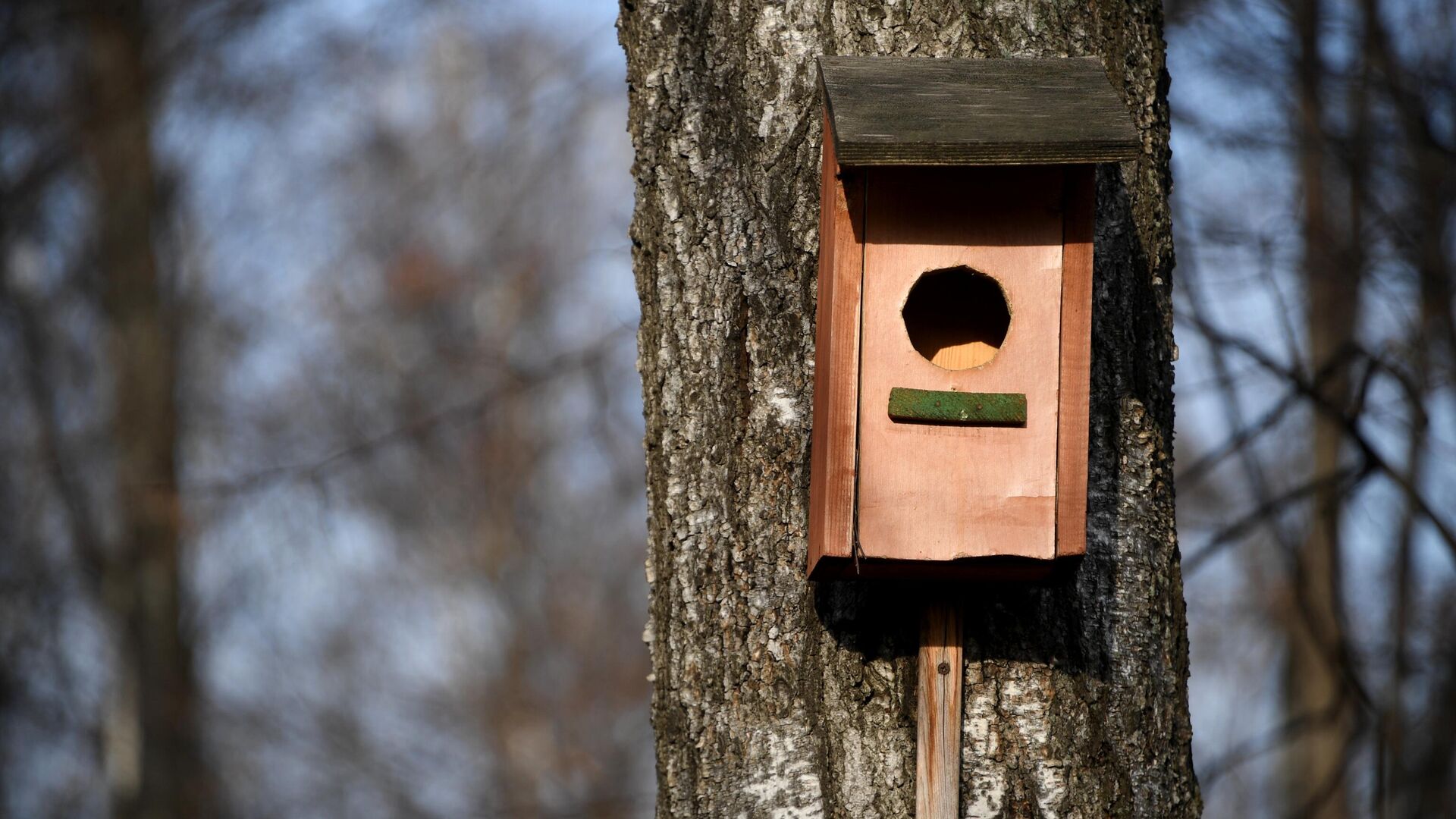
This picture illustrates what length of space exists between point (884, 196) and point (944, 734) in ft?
2.36

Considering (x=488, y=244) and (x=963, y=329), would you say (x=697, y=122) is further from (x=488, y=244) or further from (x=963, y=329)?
(x=488, y=244)

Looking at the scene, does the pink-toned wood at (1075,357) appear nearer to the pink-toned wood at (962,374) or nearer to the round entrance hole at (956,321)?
the pink-toned wood at (962,374)

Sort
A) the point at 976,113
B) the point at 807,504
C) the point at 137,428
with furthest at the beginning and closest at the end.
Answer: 1. the point at 137,428
2. the point at 807,504
3. the point at 976,113

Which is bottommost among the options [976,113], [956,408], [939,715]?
[939,715]

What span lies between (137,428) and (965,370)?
799 centimetres

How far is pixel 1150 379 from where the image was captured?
1.99 meters

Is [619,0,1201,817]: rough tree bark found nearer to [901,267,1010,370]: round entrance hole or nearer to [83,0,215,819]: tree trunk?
[901,267,1010,370]: round entrance hole

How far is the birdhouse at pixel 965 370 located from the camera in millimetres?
1685

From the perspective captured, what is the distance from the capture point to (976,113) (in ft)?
5.52

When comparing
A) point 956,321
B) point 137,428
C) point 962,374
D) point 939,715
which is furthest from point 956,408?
point 137,428

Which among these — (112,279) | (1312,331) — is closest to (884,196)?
(1312,331)

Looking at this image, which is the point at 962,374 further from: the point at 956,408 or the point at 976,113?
the point at 976,113

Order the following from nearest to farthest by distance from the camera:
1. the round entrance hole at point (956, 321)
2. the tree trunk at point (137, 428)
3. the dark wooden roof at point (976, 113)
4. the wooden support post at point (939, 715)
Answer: the dark wooden roof at point (976, 113) < the wooden support post at point (939, 715) < the round entrance hole at point (956, 321) < the tree trunk at point (137, 428)

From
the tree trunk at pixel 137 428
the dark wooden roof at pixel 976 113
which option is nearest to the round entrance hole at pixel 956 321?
the dark wooden roof at pixel 976 113
